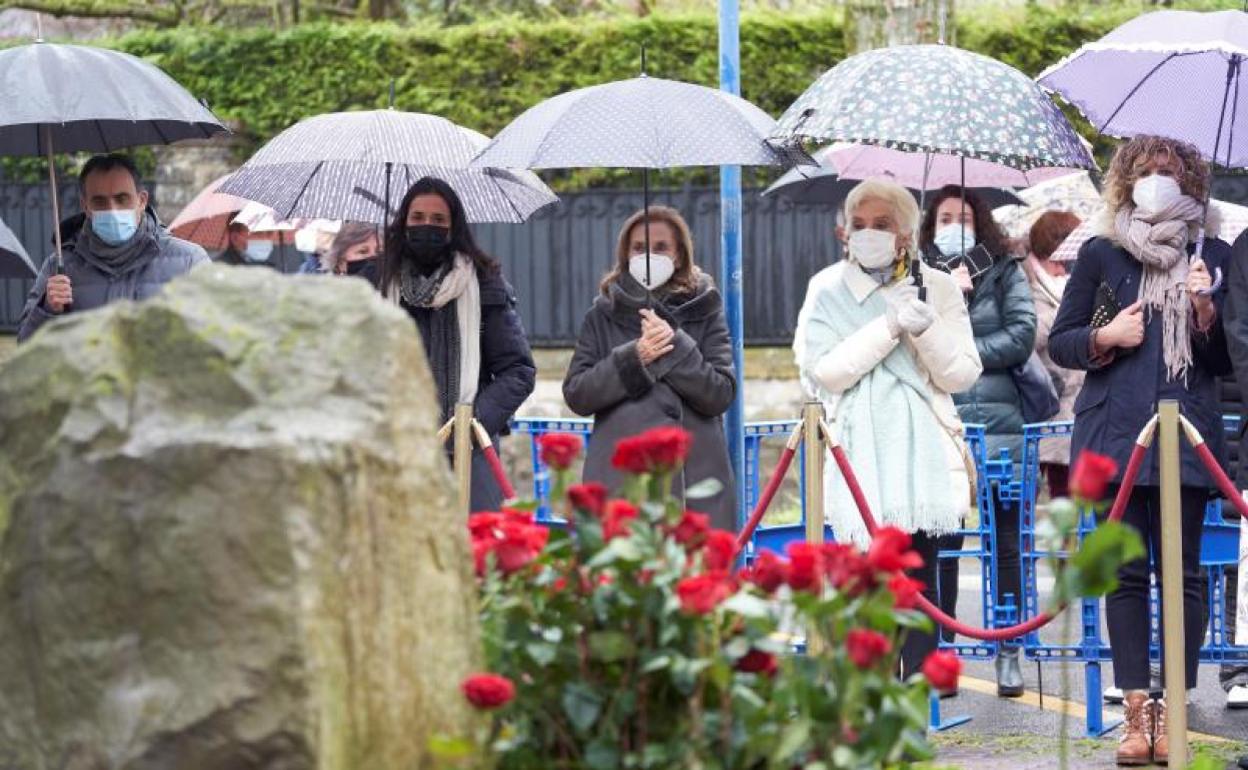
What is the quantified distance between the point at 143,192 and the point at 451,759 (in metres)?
4.58

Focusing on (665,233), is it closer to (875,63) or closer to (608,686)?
(875,63)

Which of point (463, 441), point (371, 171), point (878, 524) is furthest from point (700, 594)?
point (371, 171)

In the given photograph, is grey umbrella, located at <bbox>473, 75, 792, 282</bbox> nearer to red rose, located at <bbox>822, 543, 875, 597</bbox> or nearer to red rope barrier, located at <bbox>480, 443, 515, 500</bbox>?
red rope barrier, located at <bbox>480, 443, 515, 500</bbox>

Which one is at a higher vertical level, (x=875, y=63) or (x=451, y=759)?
(x=875, y=63)

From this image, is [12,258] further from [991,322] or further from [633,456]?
[633,456]

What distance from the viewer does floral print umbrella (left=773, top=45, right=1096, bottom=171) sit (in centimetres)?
743

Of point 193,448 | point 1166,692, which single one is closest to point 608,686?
point 193,448

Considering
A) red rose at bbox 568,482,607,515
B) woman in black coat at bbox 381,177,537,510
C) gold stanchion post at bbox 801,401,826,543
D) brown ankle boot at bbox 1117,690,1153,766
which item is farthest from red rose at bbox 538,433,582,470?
woman in black coat at bbox 381,177,537,510

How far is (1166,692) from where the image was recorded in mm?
6918

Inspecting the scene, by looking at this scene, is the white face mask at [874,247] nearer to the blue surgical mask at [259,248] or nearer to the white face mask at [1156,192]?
the white face mask at [1156,192]

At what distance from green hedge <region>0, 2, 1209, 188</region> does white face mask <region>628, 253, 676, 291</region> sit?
7.37 metres

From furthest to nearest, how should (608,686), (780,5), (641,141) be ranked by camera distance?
(780,5) → (641,141) → (608,686)

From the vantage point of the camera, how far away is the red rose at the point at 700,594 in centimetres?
400

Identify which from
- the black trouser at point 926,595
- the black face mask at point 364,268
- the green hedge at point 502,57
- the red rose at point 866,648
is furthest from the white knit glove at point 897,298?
the green hedge at point 502,57
